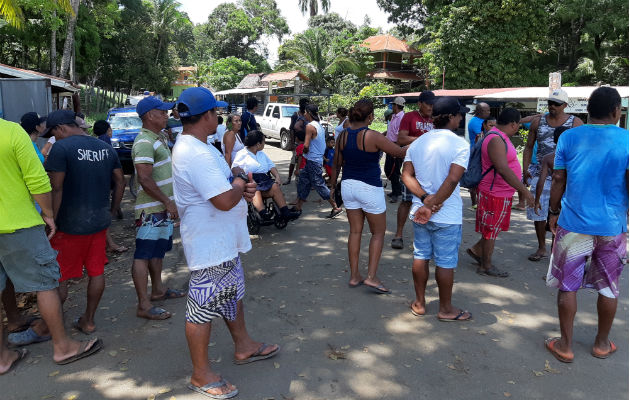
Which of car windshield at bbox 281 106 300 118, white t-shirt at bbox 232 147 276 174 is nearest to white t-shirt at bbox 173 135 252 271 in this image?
white t-shirt at bbox 232 147 276 174

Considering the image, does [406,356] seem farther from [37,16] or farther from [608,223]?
[37,16]

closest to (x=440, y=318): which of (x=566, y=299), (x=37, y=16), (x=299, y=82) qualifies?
(x=566, y=299)

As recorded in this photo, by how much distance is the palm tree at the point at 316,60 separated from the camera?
112ft

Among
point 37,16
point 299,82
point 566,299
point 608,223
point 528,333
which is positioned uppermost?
point 37,16

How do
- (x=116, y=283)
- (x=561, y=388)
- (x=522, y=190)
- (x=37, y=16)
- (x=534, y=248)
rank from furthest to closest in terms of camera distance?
(x=37, y=16) → (x=534, y=248) → (x=116, y=283) → (x=522, y=190) → (x=561, y=388)

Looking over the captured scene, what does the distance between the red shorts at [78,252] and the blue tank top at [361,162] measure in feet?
7.61

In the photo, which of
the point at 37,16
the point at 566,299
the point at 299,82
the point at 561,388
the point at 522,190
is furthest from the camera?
the point at 299,82

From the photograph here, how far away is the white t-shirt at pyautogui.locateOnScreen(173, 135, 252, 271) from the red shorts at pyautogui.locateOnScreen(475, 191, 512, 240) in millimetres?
3041

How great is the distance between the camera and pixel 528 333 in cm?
389

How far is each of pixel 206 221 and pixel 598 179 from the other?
8.74 feet

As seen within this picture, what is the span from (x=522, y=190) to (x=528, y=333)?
138 cm

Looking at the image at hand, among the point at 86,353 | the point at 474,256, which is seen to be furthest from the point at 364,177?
the point at 86,353

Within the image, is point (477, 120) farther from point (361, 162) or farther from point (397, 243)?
point (361, 162)

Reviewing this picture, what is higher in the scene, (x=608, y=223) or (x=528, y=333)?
(x=608, y=223)
